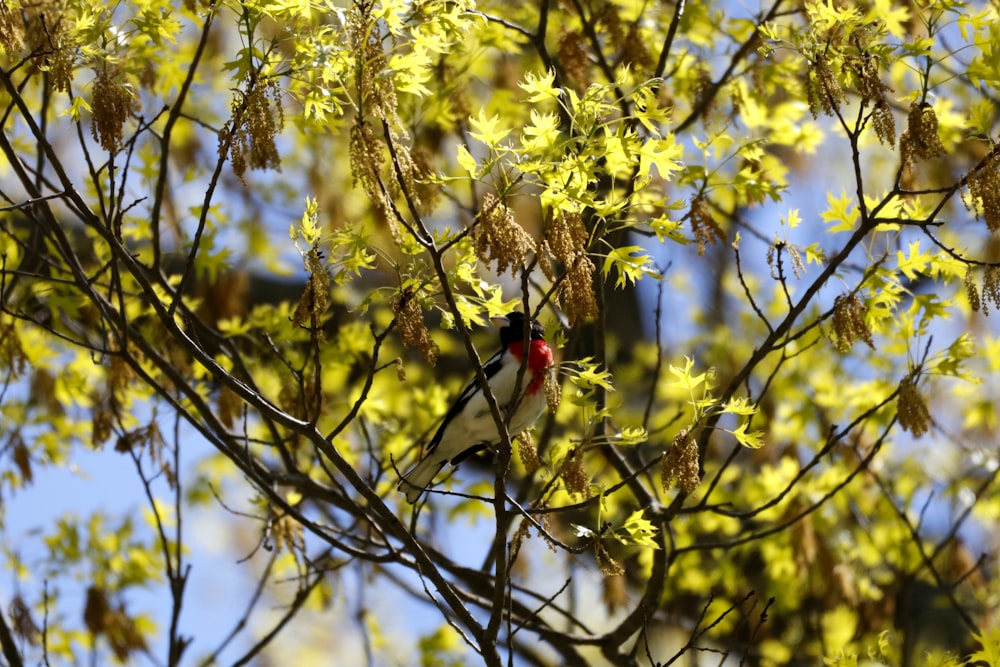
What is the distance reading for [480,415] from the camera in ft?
11.4

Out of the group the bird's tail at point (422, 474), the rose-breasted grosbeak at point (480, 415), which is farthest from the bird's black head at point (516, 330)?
the bird's tail at point (422, 474)

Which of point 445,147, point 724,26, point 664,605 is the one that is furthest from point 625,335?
point 724,26

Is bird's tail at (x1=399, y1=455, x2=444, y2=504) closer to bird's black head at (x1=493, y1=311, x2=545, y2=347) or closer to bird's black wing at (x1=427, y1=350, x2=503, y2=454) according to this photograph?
bird's black wing at (x1=427, y1=350, x2=503, y2=454)

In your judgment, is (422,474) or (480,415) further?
(422,474)

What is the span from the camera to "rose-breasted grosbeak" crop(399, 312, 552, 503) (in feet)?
11.0

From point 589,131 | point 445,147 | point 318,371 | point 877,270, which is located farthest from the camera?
point 445,147

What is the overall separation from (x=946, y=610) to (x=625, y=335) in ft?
8.58

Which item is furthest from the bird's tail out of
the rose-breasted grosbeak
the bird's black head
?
the bird's black head

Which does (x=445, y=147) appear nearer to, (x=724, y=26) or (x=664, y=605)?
(x=724, y=26)

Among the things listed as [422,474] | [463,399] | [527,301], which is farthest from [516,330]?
[527,301]

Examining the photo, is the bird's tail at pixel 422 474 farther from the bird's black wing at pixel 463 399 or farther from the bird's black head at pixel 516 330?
the bird's black head at pixel 516 330

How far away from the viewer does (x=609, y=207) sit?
7.63 ft

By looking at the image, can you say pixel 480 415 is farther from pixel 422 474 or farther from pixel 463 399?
pixel 422 474

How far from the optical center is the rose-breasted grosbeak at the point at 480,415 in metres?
3.34
